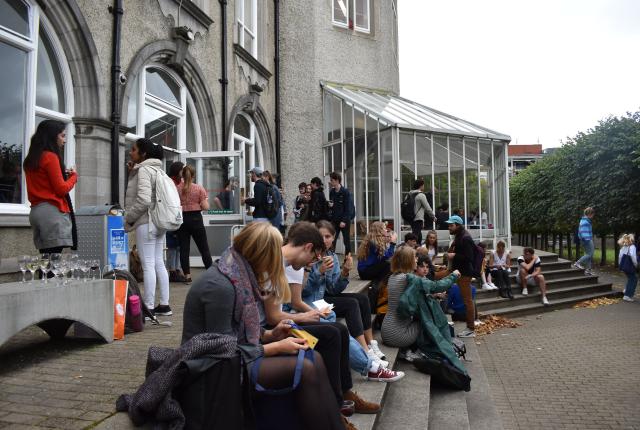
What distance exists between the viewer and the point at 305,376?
2.62 m

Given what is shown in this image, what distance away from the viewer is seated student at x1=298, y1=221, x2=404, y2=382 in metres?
4.57

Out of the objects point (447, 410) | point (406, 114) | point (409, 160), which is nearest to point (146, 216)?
point (447, 410)

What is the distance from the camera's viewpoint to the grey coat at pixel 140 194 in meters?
5.07

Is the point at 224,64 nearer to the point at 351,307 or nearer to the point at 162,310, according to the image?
the point at 162,310

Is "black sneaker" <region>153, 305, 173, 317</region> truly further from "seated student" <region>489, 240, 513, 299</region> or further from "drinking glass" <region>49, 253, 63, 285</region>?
"seated student" <region>489, 240, 513, 299</region>

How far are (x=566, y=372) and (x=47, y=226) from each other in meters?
6.68

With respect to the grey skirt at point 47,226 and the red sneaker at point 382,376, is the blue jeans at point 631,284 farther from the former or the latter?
the grey skirt at point 47,226

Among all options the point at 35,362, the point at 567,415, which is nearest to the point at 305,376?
the point at 35,362

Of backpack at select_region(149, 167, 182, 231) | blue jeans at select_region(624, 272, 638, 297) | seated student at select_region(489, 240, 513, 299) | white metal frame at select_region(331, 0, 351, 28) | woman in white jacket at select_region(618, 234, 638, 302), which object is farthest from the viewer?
white metal frame at select_region(331, 0, 351, 28)

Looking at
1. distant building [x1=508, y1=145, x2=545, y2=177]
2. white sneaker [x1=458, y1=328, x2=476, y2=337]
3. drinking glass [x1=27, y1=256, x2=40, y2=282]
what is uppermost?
distant building [x1=508, y1=145, x2=545, y2=177]

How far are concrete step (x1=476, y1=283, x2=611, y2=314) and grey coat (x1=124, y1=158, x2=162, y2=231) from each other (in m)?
8.51

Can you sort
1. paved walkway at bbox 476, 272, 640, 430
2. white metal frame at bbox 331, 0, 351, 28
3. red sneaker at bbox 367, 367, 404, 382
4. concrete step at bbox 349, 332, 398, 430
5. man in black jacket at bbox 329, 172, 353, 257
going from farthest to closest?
white metal frame at bbox 331, 0, 351, 28
man in black jacket at bbox 329, 172, 353, 257
paved walkway at bbox 476, 272, 640, 430
red sneaker at bbox 367, 367, 404, 382
concrete step at bbox 349, 332, 398, 430

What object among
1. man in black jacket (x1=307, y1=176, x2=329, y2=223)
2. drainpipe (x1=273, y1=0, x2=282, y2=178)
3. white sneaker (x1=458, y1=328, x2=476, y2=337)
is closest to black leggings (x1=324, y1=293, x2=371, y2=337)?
white sneaker (x1=458, y1=328, x2=476, y2=337)

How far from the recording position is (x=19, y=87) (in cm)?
647
